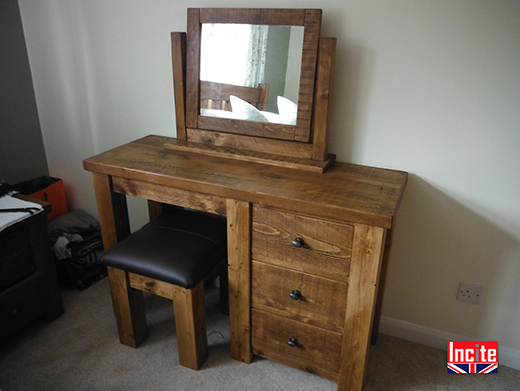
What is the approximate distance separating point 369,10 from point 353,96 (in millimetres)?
313

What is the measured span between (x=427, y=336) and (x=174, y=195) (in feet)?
4.24

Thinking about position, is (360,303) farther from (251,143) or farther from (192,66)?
(192,66)

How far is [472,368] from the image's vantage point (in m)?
1.77

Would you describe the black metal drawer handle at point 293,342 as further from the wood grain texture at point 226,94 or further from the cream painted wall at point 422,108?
the wood grain texture at point 226,94

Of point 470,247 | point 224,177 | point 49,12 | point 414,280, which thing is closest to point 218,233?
point 224,177

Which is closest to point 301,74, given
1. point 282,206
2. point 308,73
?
point 308,73

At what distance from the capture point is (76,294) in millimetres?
2199

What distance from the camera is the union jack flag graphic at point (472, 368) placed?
5.77 feet

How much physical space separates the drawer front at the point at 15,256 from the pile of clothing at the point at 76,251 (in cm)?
34

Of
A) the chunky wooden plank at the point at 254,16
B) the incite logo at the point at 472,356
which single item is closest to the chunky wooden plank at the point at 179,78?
the chunky wooden plank at the point at 254,16

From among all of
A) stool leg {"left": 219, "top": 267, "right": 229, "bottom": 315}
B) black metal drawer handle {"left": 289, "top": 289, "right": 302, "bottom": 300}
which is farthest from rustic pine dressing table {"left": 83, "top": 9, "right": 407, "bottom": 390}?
stool leg {"left": 219, "top": 267, "right": 229, "bottom": 315}

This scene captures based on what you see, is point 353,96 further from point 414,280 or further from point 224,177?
point 414,280

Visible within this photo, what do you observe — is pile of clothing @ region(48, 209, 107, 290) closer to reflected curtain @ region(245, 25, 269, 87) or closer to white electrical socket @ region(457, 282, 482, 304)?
reflected curtain @ region(245, 25, 269, 87)

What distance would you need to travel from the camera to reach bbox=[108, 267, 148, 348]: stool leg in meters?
1.71
